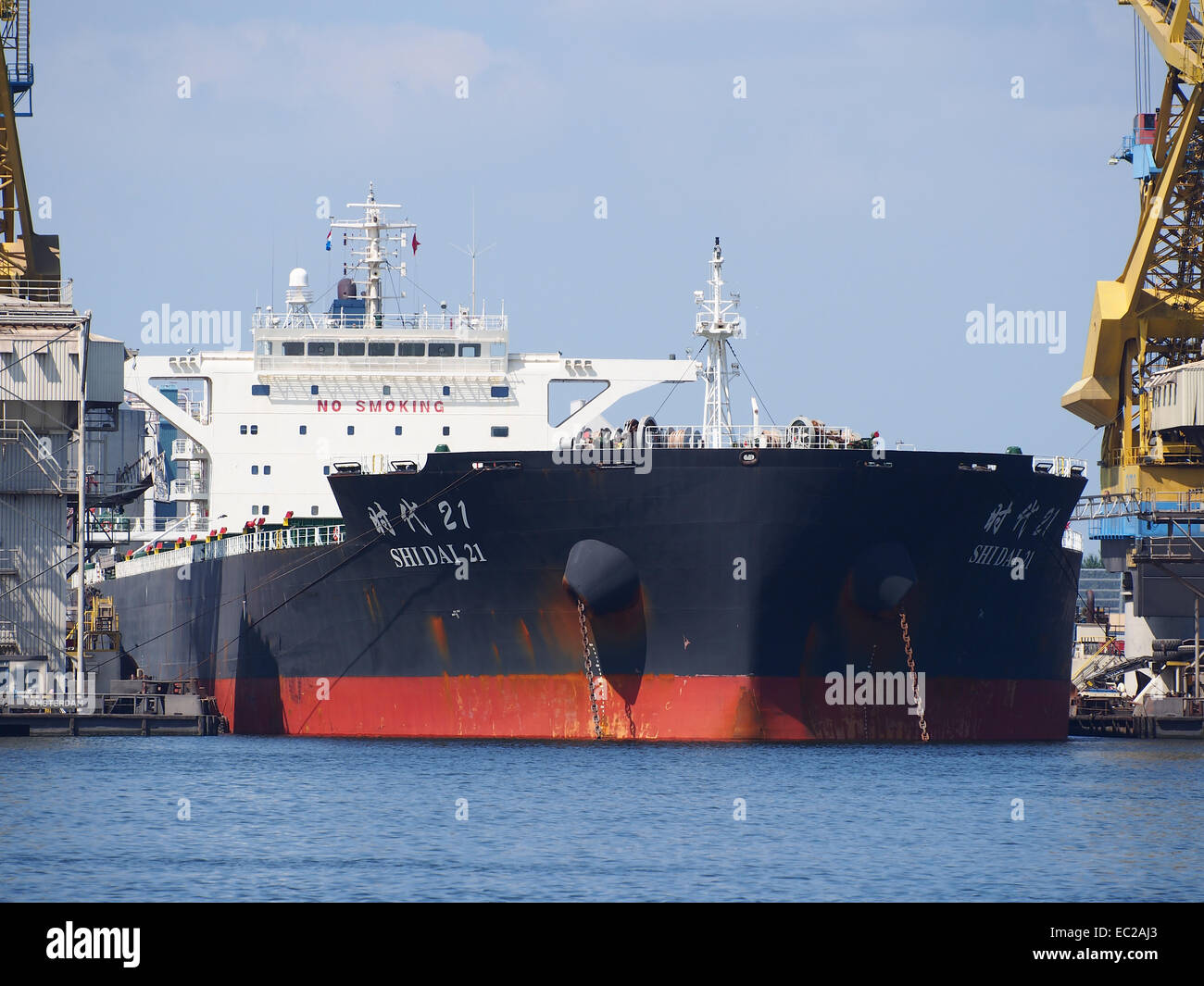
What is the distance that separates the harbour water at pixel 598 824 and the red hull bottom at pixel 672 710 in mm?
601

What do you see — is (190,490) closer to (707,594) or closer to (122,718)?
(122,718)

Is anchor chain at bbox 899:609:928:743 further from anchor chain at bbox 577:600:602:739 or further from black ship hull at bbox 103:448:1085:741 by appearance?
anchor chain at bbox 577:600:602:739

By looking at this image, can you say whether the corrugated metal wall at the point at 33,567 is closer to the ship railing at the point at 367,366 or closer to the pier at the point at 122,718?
the pier at the point at 122,718

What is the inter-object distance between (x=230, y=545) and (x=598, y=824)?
74.6 feet

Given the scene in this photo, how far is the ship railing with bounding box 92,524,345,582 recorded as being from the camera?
43.0 metres

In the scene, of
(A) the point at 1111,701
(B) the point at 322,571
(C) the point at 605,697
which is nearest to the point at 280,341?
(B) the point at 322,571

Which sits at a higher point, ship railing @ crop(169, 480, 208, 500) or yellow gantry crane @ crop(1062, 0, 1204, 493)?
yellow gantry crane @ crop(1062, 0, 1204, 493)

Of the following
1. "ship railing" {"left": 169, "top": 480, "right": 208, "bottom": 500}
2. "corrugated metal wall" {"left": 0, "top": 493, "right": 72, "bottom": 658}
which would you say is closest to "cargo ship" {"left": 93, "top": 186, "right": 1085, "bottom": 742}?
"corrugated metal wall" {"left": 0, "top": 493, "right": 72, "bottom": 658}

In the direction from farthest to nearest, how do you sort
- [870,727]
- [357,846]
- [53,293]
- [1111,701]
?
[1111,701]
[53,293]
[870,727]
[357,846]

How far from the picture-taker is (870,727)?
3741 cm

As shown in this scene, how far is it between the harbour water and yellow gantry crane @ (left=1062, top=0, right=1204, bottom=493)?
21243 millimetres

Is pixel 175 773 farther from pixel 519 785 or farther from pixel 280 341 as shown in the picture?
pixel 280 341

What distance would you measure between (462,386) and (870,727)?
15.3 metres
